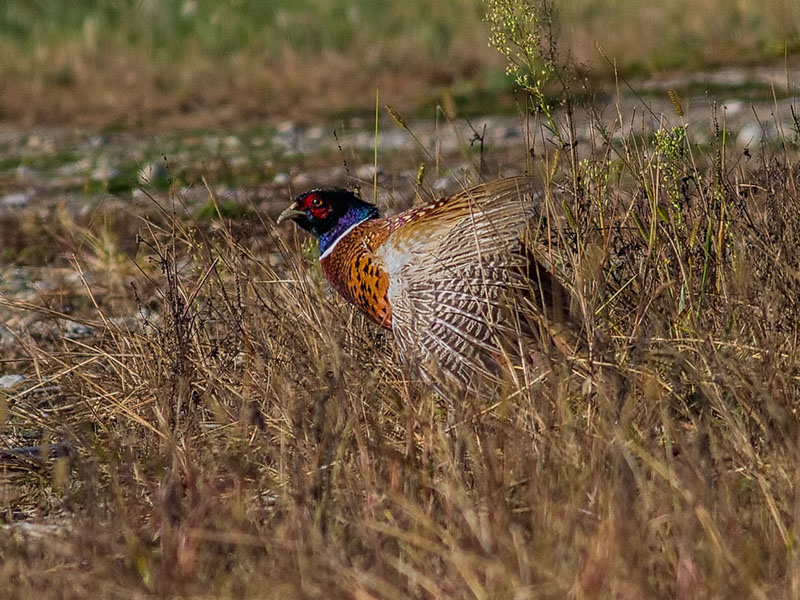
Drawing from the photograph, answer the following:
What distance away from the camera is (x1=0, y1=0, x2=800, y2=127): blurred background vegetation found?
1100 centimetres

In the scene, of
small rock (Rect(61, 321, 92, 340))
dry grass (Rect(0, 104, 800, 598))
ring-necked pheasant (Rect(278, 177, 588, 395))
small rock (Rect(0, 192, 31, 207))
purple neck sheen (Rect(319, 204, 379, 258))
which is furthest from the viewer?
small rock (Rect(0, 192, 31, 207))

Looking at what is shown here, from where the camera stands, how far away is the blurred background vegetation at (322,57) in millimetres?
10999

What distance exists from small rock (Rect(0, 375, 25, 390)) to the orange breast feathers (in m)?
1.14

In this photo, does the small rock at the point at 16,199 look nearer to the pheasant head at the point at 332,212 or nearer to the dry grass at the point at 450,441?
the dry grass at the point at 450,441

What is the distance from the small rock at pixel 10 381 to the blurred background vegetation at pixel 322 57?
240 inches

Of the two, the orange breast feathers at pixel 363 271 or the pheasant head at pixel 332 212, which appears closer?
the orange breast feathers at pixel 363 271

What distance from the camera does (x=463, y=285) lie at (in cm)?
355

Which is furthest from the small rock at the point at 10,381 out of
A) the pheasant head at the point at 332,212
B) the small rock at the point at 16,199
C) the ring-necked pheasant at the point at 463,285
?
the small rock at the point at 16,199

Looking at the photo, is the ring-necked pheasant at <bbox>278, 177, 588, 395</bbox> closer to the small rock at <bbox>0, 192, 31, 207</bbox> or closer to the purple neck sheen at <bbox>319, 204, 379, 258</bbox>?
the purple neck sheen at <bbox>319, 204, 379, 258</bbox>

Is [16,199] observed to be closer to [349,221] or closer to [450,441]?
[349,221]

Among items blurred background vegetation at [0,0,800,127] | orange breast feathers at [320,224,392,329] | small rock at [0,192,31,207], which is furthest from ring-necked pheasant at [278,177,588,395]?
blurred background vegetation at [0,0,800,127]

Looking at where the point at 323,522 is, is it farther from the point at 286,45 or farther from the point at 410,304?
the point at 286,45

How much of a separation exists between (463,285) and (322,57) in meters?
8.85

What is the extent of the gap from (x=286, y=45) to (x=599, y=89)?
28.8 feet
